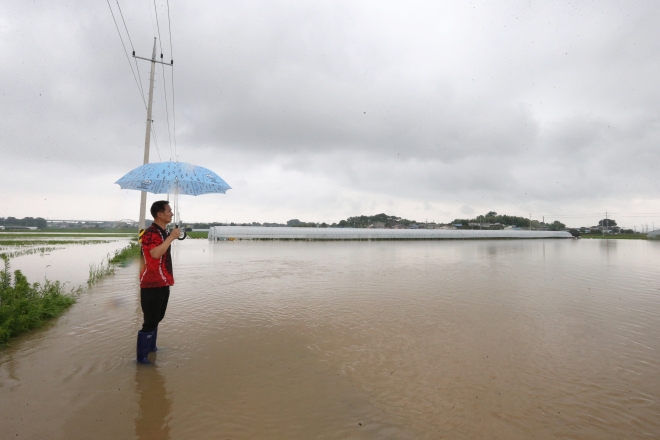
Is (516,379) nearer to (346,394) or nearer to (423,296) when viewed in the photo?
(346,394)

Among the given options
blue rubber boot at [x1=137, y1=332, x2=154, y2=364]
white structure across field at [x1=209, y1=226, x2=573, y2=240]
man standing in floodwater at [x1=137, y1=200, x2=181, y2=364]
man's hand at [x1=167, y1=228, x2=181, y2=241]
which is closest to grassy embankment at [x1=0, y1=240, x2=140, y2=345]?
blue rubber boot at [x1=137, y1=332, x2=154, y2=364]

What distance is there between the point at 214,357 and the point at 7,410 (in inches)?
91.2

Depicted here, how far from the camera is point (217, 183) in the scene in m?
7.14

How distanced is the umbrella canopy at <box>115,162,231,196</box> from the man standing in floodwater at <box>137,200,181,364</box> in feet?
6.58

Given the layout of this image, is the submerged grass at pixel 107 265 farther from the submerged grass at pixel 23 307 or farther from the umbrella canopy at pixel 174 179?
the umbrella canopy at pixel 174 179

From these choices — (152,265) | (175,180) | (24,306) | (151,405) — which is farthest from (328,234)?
(151,405)

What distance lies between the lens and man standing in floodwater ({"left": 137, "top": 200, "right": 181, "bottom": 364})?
14.6ft

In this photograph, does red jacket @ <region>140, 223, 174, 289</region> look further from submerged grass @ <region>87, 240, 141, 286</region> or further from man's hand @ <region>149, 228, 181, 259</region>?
submerged grass @ <region>87, 240, 141, 286</region>

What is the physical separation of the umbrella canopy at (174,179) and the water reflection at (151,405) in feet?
12.0

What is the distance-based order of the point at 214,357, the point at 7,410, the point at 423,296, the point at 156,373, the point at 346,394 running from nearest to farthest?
the point at 7,410
the point at 346,394
the point at 156,373
the point at 214,357
the point at 423,296

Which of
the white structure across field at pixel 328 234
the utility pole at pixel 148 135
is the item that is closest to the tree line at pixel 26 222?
the white structure across field at pixel 328 234

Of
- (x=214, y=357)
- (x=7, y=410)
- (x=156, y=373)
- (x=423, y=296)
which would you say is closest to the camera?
(x=7, y=410)

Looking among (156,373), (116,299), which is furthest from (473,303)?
(116,299)

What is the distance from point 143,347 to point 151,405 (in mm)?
1277
